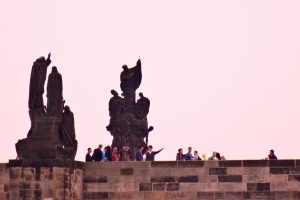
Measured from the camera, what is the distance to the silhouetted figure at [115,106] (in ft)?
142

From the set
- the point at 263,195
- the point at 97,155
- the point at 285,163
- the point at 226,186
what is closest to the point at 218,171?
the point at 226,186

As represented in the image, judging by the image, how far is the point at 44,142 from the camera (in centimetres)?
3519

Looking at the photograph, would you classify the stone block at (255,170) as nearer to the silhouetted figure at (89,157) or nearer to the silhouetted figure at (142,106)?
the silhouetted figure at (89,157)

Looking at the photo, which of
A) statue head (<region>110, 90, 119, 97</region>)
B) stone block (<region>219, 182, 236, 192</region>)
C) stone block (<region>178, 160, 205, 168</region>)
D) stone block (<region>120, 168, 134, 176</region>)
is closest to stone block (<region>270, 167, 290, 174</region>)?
stone block (<region>219, 182, 236, 192</region>)

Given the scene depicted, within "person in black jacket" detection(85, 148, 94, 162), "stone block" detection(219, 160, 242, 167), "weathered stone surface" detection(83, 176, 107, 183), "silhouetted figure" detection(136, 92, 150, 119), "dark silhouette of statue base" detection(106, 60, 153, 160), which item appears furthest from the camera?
"silhouetted figure" detection(136, 92, 150, 119)

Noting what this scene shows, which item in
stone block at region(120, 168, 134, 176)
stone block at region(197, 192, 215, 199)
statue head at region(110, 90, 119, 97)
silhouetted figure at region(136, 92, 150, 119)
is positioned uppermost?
statue head at region(110, 90, 119, 97)

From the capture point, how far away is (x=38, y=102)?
35781 mm

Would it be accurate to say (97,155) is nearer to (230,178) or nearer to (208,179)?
(208,179)

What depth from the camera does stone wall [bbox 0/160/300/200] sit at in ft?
114

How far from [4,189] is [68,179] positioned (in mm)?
2532

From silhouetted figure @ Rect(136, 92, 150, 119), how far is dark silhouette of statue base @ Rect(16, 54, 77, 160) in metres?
7.94

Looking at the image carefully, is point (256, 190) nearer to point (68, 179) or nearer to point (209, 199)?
point (209, 199)

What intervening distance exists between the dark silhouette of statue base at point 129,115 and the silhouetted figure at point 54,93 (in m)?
6.96

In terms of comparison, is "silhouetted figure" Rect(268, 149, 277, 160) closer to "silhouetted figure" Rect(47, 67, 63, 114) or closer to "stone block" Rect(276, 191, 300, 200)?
"stone block" Rect(276, 191, 300, 200)
